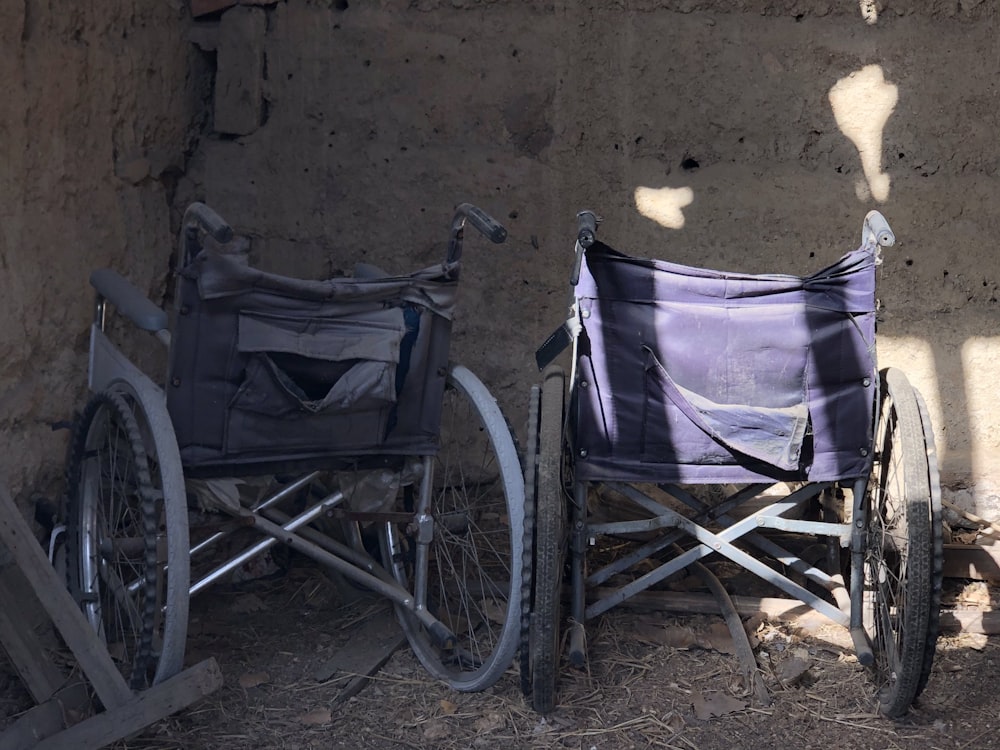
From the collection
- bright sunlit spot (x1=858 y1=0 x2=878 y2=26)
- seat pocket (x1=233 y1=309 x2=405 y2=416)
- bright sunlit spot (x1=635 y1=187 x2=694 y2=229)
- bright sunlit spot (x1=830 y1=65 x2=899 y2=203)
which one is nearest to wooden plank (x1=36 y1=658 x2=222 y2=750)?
seat pocket (x1=233 y1=309 x2=405 y2=416)

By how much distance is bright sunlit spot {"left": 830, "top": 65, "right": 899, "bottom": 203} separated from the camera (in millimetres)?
3498

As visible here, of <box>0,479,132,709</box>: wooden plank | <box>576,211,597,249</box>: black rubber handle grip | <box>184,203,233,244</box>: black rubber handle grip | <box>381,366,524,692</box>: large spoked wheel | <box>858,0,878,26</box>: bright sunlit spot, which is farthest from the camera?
<box>858,0,878,26</box>: bright sunlit spot

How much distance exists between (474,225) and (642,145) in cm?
109

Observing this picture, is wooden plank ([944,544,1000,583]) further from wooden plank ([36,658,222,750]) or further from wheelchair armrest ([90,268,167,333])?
wheelchair armrest ([90,268,167,333])

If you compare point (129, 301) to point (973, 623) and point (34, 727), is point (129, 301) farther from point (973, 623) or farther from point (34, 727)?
point (973, 623)

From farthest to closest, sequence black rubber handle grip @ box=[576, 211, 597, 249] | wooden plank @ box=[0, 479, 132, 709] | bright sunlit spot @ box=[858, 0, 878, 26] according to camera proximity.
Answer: bright sunlit spot @ box=[858, 0, 878, 26]
black rubber handle grip @ box=[576, 211, 597, 249]
wooden plank @ box=[0, 479, 132, 709]

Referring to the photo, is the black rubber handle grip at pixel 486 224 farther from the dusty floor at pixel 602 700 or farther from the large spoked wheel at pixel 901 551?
the dusty floor at pixel 602 700

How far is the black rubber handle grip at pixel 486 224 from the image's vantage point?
261 centimetres

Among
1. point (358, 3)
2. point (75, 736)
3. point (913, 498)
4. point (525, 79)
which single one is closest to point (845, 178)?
point (525, 79)

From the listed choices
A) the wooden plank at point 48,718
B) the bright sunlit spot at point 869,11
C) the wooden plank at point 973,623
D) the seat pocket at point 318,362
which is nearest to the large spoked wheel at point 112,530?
the wooden plank at point 48,718

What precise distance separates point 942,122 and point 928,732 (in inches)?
73.7

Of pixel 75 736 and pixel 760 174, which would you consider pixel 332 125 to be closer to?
pixel 760 174

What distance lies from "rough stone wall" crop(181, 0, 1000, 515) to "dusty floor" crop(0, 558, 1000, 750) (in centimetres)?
97

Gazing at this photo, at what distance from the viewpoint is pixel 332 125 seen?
144 inches
